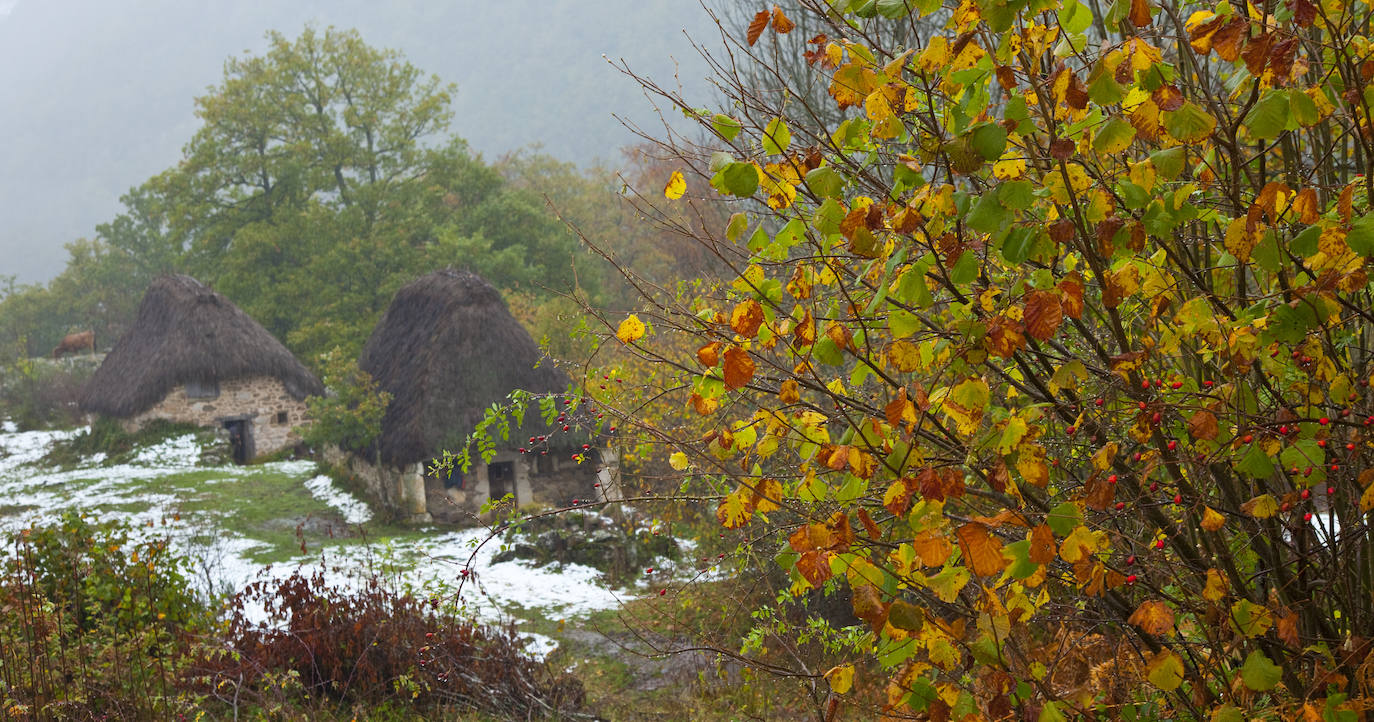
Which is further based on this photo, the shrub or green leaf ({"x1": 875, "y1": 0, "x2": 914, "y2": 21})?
the shrub

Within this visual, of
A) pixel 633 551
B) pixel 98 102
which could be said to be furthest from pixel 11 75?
pixel 633 551

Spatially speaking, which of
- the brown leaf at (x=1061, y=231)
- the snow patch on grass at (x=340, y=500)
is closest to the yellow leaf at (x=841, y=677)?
the brown leaf at (x=1061, y=231)

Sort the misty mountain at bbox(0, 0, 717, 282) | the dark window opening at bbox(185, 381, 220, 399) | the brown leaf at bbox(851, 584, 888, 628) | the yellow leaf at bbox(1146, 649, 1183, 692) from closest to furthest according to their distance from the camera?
the brown leaf at bbox(851, 584, 888, 628) → the yellow leaf at bbox(1146, 649, 1183, 692) → the dark window opening at bbox(185, 381, 220, 399) → the misty mountain at bbox(0, 0, 717, 282)

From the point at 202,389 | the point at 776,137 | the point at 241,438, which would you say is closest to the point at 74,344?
the point at 241,438

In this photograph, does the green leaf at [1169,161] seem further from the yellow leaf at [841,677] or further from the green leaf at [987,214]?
the yellow leaf at [841,677]

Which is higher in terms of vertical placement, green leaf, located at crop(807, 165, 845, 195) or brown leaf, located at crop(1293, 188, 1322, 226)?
green leaf, located at crop(807, 165, 845, 195)

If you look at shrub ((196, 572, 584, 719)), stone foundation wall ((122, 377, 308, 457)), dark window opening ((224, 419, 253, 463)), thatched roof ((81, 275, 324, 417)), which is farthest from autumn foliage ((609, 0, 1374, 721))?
dark window opening ((224, 419, 253, 463))

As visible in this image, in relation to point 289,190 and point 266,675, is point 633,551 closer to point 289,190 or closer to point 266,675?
point 266,675

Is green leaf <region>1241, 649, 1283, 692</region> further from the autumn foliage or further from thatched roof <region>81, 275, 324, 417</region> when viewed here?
thatched roof <region>81, 275, 324, 417</region>

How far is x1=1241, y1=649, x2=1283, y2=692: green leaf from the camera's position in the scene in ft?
5.69

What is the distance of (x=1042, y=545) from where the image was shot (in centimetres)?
154

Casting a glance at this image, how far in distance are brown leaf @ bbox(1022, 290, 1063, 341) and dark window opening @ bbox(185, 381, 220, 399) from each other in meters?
21.4

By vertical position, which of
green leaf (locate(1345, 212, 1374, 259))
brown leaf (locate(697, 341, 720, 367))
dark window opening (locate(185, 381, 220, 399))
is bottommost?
brown leaf (locate(697, 341, 720, 367))

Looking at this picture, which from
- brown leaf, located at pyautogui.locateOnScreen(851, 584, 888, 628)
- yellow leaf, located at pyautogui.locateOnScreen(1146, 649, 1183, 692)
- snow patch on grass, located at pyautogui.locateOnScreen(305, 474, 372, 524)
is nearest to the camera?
brown leaf, located at pyautogui.locateOnScreen(851, 584, 888, 628)
